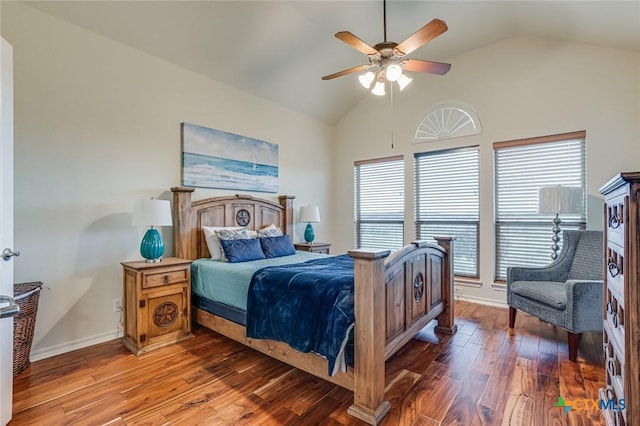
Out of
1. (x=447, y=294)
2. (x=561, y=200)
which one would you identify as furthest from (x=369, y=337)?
(x=561, y=200)

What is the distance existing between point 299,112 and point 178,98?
2.03m

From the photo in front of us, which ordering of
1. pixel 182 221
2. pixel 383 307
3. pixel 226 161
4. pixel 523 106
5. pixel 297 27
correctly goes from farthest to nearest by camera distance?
pixel 226 161, pixel 523 106, pixel 297 27, pixel 182 221, pixel 383 307

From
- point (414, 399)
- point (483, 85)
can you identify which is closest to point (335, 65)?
point (483, 85)

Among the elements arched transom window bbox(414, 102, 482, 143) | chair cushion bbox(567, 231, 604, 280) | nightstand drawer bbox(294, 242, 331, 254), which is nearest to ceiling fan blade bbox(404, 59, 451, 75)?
arched transom window bbox(414, 102, 482, 143)

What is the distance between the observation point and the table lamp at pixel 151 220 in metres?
2.80

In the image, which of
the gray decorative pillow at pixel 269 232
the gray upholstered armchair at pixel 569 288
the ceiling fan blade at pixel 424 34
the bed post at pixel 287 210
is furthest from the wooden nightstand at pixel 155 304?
the gray upholstered armchair at pixel 569 288

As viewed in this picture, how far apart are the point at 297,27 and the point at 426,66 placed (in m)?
1.75

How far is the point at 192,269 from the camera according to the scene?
3.24 meters

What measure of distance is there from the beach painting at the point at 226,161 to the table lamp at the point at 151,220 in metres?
0.78

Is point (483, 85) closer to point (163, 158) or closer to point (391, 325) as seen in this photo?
point (391, 325)

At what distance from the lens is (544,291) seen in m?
2.84

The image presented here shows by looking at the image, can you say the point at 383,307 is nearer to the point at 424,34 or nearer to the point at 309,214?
the point at 424,34

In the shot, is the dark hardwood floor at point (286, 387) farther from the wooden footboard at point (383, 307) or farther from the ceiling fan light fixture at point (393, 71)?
the ceiling fan light fixture at point (393, 71)

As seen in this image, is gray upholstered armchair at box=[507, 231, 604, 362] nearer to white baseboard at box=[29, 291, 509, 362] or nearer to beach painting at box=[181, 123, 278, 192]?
beach painting at box=[181, 123, 278, 192]
